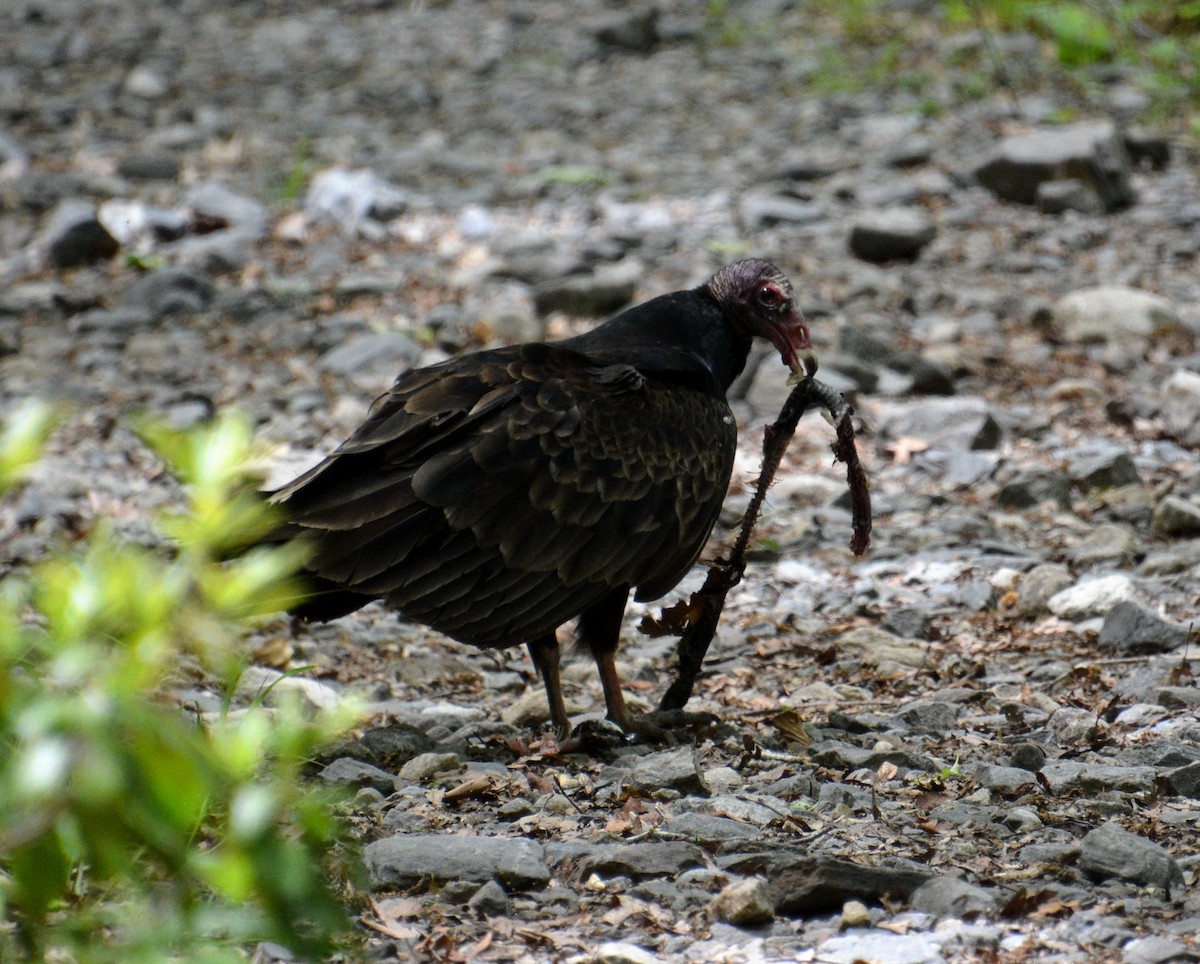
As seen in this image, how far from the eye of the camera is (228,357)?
779 centimetres

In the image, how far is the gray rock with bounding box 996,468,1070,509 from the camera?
6199mm

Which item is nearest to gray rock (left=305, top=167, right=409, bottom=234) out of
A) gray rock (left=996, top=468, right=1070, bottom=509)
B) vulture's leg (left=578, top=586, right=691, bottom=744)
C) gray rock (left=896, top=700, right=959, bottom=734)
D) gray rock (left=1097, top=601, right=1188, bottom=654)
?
gray rock (left=996, top=468, right=1070, bottom=509)

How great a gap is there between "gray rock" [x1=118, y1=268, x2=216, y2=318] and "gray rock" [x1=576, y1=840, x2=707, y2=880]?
595 centimetres

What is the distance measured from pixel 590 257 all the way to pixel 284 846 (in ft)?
25.0

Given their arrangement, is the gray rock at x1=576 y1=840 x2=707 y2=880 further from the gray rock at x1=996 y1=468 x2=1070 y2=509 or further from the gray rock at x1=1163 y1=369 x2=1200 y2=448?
the gray rock at x1=1163 y1=369 x2=1200 y2=448

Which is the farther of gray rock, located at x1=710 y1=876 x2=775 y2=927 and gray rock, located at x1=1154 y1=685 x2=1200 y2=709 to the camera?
gray rock, located at x1=1154 y1=685 x2=1200 y2=709

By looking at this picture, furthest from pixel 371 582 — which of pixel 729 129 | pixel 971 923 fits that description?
pixel 729 129

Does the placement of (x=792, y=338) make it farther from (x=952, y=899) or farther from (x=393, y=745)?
(x=952, y=899)

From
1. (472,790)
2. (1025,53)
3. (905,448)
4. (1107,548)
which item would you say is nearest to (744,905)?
(472,790)

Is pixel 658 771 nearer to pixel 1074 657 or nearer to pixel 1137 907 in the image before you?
pixel 1137 907

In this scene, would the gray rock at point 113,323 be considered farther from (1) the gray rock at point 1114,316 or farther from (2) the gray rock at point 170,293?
(1) the gray rock at point 1114,316

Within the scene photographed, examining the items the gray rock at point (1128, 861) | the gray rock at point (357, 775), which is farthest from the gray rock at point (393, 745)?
the gray rock at point (1128, 861)

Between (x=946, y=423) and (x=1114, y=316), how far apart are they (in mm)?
1608

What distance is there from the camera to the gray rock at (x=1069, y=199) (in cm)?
944
